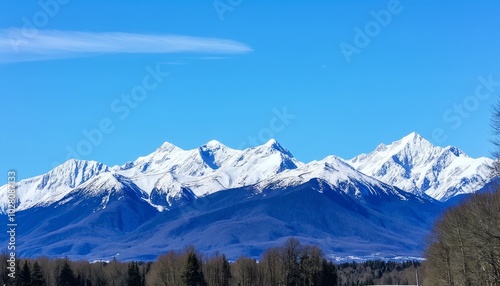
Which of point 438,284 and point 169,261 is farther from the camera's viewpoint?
point 169,261

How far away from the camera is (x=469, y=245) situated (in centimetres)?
7694

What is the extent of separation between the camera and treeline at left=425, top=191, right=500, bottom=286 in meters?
69.4

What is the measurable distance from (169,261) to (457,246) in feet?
247

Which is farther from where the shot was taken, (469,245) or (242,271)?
(242,271)

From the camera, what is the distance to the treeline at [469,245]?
69.4 meters

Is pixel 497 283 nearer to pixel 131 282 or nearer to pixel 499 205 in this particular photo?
pixel 499 205

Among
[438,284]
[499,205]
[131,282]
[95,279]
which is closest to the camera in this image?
[499,205]

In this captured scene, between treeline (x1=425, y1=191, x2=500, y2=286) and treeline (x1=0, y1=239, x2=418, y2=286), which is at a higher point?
treeline (x1=0, y1=239, x2=418, y2=286)

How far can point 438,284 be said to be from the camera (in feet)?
371

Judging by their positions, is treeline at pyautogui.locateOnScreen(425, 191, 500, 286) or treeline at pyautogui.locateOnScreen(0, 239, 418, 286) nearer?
treeline at pyautogui.locateOnScreen(425, 191, 500, 286)

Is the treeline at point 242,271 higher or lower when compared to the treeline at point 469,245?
higher

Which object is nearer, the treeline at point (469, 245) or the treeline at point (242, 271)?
the treeline at point (469, 245)

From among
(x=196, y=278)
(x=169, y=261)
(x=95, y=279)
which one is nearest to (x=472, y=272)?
(x=196, y=278)

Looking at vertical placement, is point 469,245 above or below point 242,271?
below
